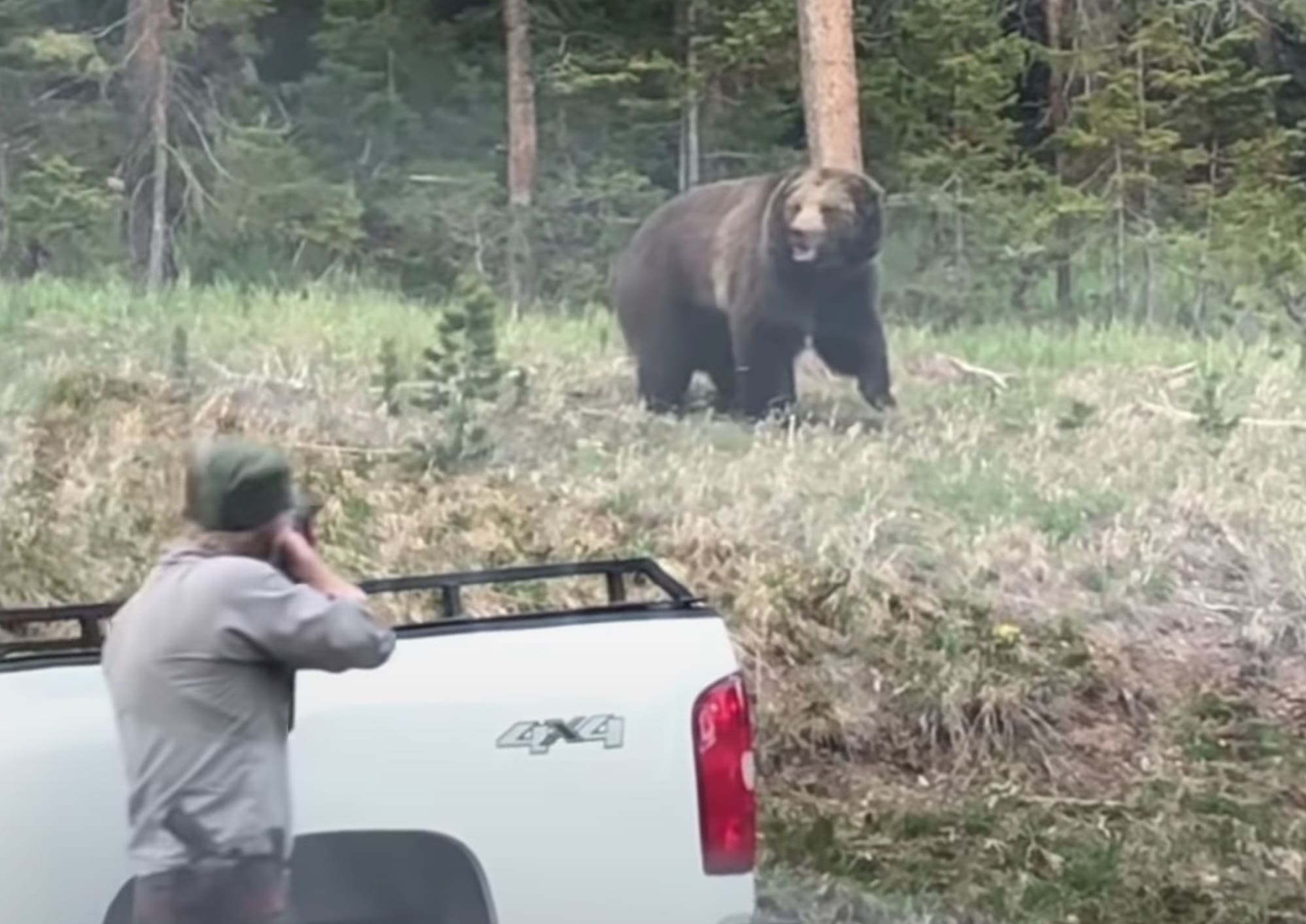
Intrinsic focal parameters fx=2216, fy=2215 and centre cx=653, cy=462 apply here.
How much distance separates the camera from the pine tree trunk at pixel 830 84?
18.4 feet

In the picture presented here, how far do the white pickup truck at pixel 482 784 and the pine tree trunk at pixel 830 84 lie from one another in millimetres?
2410

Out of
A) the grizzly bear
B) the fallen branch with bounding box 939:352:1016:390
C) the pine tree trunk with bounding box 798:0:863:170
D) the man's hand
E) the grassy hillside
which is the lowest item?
the grassy hillside

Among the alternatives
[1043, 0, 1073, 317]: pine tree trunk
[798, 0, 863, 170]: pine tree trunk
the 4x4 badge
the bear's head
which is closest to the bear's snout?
the bear's head

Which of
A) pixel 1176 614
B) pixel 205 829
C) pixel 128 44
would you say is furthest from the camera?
pixel 1176 614

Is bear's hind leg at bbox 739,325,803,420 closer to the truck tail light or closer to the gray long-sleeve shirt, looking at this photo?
the truck tail light

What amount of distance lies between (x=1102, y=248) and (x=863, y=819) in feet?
5.25

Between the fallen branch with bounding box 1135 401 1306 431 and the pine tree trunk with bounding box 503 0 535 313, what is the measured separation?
1.63 metres

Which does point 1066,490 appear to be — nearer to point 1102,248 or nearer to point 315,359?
point 1102,248

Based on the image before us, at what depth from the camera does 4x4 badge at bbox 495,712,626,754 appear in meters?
3.38

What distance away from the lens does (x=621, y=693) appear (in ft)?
11.3

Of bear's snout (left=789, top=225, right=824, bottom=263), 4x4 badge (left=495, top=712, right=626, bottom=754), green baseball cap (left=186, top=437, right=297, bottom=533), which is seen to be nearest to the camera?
4x4 badge (left=495, top=712, right=626, bottom=754)

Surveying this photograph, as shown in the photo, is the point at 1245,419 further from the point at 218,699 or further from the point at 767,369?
the point at 218,699

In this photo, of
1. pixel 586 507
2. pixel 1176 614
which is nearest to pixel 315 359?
pixel 586 507

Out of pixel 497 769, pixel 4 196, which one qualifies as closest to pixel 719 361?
pixel 4 196
